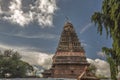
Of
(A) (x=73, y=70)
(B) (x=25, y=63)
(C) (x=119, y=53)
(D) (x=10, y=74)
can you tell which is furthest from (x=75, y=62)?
(C) (x=119, y=53)

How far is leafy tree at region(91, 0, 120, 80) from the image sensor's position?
18312mm

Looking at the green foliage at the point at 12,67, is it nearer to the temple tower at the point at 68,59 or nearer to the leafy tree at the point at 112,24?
the temple tower at the point at 68,59

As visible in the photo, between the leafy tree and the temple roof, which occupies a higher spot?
the temple roof

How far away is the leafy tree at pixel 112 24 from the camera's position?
60.1 ft

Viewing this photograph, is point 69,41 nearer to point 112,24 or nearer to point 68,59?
point 68,59

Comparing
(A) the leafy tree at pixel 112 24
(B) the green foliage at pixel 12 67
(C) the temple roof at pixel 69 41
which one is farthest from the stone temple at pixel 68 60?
(A) the leafy tree at pixel 112 24

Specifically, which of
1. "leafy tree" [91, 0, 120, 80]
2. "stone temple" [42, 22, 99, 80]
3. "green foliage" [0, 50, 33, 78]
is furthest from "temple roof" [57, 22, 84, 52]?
"leafy tree" [91, 0, 120, 80]

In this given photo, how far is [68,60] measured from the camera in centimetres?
4553

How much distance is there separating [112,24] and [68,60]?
2639 centimetres

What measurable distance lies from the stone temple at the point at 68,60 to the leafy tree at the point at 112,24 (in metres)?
24.6

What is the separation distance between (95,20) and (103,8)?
0.76m

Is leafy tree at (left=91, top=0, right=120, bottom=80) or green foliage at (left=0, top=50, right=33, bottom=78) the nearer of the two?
leafy tree at (left=91, top=0, right=120, bottom=80)

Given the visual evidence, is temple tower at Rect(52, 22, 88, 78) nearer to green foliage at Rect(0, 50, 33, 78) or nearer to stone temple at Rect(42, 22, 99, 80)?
stone temple at Rect(42, 22, 99, 80)

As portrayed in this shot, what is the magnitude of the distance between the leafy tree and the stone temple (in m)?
24.6
